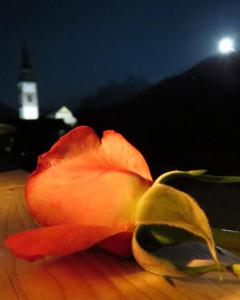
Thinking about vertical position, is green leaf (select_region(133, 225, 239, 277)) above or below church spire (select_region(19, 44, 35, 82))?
below

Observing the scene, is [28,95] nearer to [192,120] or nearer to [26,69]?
[26,69]

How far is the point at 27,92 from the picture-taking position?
2005 inches

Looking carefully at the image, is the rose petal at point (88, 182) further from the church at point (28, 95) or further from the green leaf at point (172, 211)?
the church at point (28, 95)

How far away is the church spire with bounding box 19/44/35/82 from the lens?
5094cm

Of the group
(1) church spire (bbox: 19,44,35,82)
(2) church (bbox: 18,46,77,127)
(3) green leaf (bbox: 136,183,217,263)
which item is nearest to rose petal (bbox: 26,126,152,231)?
(3) green leaf (bbox: 136,183,217,263)

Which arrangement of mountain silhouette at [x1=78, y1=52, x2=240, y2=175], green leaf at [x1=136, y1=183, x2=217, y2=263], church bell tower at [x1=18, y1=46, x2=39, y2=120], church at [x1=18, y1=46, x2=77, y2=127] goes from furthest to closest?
church bell tower at [x1=18, y1=46, x2=39, y2=120] < church at [x1=18, y1=46, x2=77, y2=127] < mountain silhouette at [x1=78, y1=52, x2=240, y2=175] < green leaf at [x1=136, y1=183, x2=217, y2=263]

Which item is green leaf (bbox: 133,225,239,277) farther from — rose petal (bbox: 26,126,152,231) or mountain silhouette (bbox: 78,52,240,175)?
mountain silhouette (bbox: 78,52,240,175)

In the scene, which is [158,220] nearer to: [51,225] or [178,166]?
[51,225]

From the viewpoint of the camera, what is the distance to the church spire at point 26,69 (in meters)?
50.9

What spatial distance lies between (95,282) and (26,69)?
53617mm

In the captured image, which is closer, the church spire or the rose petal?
the rose petal

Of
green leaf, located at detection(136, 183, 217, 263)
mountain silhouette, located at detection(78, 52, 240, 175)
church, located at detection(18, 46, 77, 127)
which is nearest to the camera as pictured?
green leaf, located at detection(136, 183, 217, 263)

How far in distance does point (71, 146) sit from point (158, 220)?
0.13 metres

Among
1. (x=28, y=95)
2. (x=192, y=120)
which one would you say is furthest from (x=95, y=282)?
(x=28, y=95)
